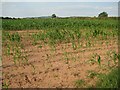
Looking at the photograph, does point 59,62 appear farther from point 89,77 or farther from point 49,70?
point 89,77

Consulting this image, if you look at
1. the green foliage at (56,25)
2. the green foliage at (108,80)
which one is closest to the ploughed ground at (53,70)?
the green foliage at (108,80)

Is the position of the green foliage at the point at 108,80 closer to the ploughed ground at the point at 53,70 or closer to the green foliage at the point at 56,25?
the ploughed ground at the point at 53,70

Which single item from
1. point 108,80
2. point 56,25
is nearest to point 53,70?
point 108,80

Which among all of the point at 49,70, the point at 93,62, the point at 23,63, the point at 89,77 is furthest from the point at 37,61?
the point at 89,77

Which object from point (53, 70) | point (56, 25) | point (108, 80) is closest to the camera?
point (108, 80)

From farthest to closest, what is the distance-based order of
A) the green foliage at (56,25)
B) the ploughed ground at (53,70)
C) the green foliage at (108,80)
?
the green foliage at (56,25)
the ploughed ground at (53,70)
the green foliage at (108,80)

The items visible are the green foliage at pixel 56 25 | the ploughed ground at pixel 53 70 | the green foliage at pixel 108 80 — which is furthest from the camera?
the green foliage at pixel 56 25

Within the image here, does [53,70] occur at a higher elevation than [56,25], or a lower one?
lower

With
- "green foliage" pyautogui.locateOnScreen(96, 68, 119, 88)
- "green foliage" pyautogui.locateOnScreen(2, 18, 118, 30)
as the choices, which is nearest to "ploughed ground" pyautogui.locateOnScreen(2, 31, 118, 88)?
"green foliage" pyautogui.locateOnScreen(96, 68, 119, 88)

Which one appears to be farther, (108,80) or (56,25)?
(56,25)

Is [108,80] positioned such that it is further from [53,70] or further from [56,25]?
[56,25]

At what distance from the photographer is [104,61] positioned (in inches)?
260

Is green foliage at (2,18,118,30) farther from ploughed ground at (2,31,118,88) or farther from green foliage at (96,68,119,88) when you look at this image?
green foliage at (96,68,119,88)

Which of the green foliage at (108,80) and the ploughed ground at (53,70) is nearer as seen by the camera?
the green foliage at (108,80)
